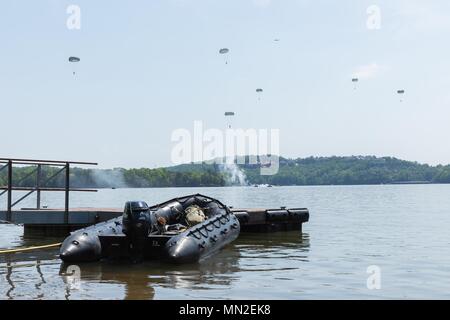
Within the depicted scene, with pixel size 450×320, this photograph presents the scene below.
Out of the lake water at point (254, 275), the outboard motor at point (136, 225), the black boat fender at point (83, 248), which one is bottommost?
the lake water at point (254, 275)

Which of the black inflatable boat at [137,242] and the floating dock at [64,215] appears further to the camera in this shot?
the floating dock at [64,215]

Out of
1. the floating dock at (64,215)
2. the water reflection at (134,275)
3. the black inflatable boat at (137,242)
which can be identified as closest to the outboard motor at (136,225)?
the black inflatable boat at (137,242)

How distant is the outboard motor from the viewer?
48.3 feet

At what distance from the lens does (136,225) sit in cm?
1473

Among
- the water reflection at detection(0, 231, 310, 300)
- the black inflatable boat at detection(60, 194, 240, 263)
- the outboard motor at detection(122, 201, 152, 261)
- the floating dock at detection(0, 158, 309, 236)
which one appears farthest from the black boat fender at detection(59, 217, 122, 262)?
the floating dock at detection(0, 158, 309, 236)

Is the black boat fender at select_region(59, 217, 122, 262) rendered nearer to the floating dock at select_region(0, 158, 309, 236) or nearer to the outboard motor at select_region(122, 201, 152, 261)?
the outboard motor at select_region(122, 201, 152, 261)

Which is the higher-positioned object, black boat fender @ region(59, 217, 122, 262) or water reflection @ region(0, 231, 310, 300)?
black boat fender @ region(59, 217, 122, 262)

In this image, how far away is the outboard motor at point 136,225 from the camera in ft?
48.3

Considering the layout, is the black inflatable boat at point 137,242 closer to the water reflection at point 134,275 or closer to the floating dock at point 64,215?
the water reflection at point 134,275

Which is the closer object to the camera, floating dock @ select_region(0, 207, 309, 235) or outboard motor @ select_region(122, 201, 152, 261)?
outboard motor @ select_region(122, 201, 152, 261)

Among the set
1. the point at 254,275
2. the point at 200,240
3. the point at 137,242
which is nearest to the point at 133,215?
the point at 137,242
